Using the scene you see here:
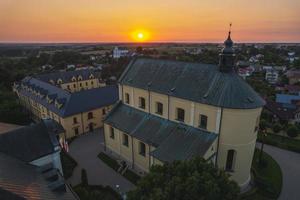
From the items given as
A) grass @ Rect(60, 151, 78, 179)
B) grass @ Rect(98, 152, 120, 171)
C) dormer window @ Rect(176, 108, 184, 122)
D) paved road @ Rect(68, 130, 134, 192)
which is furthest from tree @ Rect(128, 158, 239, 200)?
grass @ Rect(60, 151, 78, 179)

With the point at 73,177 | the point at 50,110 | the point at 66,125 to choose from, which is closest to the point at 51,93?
the point at 50,110

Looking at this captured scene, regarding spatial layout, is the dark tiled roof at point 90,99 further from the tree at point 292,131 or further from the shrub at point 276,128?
the tree at point 292,131

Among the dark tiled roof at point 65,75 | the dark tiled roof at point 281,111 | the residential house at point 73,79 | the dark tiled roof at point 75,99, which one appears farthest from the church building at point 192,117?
the residential house at point 73,79

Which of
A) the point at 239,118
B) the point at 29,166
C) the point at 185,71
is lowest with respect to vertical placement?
the point at 29,166

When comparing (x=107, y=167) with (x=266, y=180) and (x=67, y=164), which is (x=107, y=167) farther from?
(x=266, y=180)

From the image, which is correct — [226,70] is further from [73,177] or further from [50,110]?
[50,110]

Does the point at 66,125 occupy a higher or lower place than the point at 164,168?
lower

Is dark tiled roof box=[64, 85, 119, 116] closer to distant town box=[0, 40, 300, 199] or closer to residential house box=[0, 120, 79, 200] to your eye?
distant town box=[0, 40, 300, 199]
